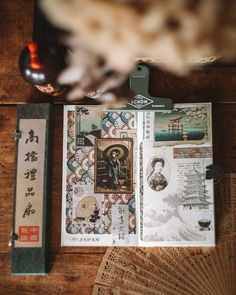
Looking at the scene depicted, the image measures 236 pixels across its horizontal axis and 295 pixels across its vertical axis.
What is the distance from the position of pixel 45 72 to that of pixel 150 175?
0.40 metres

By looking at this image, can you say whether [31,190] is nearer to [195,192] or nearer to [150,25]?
[195,192]

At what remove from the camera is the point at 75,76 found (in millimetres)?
709

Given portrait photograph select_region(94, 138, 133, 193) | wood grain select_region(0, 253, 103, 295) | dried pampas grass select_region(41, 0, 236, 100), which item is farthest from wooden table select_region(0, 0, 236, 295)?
dried pampas grass select_region(41, 0, 236, 100)

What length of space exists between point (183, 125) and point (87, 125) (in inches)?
10.5

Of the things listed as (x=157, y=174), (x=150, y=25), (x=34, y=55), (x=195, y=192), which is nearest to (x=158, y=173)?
(x=157, y=174)

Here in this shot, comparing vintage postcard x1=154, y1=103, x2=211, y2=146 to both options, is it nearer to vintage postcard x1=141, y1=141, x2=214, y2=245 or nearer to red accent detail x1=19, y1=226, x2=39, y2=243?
vintage postcard x1=141, y1=141, x2=214, y2=245

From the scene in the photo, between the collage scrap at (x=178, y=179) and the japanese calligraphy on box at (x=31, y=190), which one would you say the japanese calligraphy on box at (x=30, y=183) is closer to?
the japanese calligraphy on box at (x=31, y=190)

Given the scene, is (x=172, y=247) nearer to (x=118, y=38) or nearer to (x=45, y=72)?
(x=45, y=72)

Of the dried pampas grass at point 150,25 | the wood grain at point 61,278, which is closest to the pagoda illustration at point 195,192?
the wood grain at point 61,278

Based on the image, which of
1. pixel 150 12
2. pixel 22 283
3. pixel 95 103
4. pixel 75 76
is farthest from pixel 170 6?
pixel 22 283

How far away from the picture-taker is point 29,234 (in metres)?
1.19

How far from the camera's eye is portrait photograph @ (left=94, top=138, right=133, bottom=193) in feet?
4.01

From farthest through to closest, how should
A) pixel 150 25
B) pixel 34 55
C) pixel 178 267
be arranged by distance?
pixel 178 267
pixel 34 55
pixel 150 25

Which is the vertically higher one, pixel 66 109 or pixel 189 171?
pixel 66 109
